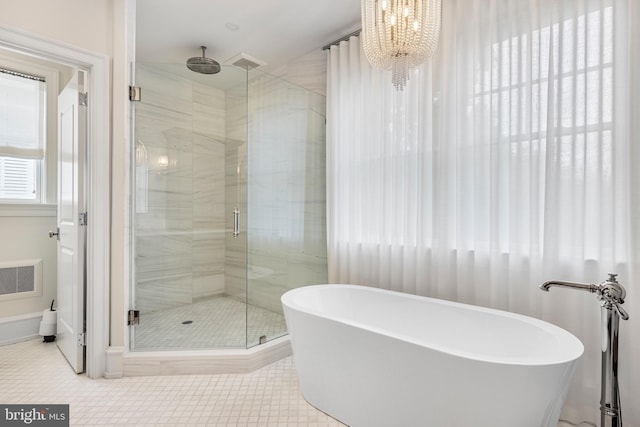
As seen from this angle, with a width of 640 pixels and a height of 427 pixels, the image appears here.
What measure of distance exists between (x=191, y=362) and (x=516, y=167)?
7.77ft

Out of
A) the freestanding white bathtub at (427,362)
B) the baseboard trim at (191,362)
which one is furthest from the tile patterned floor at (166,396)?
the freestanding white bathtub at (427,362)

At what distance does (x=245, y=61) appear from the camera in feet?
10.5

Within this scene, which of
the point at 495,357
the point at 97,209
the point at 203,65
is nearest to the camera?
the point at 495,357

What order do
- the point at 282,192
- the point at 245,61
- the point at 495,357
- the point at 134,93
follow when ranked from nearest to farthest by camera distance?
the point at 495,357, the point at 134,93, the point at 282,192, the point at 245,61

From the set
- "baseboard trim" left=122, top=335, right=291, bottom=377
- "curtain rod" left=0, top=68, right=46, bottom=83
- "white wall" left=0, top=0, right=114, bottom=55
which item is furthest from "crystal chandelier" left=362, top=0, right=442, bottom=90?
"curtain rod" left=0, top=68, right=46, bottom=83

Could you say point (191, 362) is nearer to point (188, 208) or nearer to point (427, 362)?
point (188, 208)

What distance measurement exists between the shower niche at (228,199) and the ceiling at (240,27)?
33 cm

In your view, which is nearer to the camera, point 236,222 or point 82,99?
point 82,99

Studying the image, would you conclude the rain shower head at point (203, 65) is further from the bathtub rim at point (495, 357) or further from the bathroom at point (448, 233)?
the bathtub rim at point (495, 357)

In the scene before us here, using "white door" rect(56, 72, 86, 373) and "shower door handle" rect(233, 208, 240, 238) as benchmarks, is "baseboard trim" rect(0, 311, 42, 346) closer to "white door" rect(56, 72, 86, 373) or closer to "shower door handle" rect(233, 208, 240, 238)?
"white door" rect(56, 72, 86, 373)

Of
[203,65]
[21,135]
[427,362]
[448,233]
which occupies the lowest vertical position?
[427,362]

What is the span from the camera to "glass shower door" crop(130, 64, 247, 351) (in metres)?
2.39

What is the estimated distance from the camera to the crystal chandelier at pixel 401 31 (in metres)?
1.47

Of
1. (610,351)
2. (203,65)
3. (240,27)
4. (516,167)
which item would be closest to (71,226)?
(203,65)
